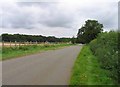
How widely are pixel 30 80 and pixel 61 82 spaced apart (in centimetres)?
143

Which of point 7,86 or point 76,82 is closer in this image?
point 7,86

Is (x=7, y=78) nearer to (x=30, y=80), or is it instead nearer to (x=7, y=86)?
(x=30, y=80)

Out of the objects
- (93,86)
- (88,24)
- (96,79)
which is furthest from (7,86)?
(88,24)

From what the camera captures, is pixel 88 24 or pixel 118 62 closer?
pixel 118 62

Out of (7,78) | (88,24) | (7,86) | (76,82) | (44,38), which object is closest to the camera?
(7,86)

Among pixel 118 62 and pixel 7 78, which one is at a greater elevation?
pixel 118 62

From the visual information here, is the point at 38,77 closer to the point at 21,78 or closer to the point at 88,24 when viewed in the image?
the point at 21,78

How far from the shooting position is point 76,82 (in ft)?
42.4

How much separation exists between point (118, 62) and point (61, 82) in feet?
8.81

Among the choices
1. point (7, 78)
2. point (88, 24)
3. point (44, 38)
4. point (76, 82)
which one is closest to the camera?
point (76, 82)

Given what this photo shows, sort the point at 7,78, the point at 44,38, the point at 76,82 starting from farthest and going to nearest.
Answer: the point at 44,38 → the point at 7,78 → the point at 76,82

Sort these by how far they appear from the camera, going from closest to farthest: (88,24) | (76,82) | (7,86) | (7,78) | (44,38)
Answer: (7,86), (76,82), (7,78), (88,24), (44,38)

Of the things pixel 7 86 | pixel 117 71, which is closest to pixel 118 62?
pixel 117 71

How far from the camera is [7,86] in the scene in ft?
39.2
